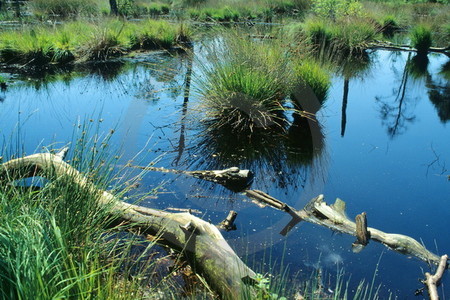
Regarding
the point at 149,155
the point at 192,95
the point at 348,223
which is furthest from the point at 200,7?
the point at 348,223

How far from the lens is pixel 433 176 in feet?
15.1

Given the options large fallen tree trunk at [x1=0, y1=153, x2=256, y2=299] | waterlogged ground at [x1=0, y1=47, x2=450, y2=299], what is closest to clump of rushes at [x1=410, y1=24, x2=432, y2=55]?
waterlogged ground at [x1=0, y1=47, x2=450, y2=299]

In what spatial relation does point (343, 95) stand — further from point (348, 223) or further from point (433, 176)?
point (348, 223)

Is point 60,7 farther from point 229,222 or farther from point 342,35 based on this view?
point 229,222

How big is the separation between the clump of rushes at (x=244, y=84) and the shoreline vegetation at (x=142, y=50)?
14 millimetres

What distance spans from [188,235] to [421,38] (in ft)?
33.4

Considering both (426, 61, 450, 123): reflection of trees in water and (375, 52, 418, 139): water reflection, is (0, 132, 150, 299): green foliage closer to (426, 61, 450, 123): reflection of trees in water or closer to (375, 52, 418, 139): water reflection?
(375, 52, 418, 139): water reflection

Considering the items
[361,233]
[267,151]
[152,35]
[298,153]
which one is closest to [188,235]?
[361,233]

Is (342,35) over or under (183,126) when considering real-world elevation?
over

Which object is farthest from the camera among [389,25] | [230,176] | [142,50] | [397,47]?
[389,25]

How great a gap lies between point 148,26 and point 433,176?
8.27 m

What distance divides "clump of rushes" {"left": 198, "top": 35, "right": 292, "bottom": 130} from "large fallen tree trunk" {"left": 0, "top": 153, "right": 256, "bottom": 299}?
2404 mm

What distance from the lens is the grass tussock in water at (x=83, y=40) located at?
865cm

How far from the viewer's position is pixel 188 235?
2.93 metres
